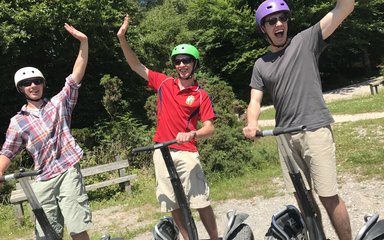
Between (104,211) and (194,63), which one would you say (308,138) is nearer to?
(194,63)

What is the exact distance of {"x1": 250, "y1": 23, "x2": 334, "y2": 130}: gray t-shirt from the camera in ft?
10.5

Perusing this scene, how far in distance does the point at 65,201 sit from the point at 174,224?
3.58ft

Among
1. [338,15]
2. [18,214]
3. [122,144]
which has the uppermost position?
[338,15]

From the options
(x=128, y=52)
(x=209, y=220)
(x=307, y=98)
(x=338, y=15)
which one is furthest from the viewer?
(x=128, y=52)

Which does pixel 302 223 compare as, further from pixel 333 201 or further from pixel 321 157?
pixel 321 157

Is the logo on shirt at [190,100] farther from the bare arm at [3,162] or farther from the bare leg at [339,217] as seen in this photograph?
the bare arm at [3,162]

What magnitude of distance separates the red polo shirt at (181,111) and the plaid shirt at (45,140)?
2.77ft

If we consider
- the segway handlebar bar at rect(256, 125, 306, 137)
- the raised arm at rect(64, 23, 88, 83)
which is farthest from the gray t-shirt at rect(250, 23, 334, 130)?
the raised arm at rect(64, 23, 88, 83)

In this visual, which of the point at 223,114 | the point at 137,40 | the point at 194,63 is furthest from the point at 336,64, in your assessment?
the point at 194,63

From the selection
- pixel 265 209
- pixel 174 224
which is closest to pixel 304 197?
pixel 174 224

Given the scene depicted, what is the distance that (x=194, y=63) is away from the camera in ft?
12.6

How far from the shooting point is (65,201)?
344 cm

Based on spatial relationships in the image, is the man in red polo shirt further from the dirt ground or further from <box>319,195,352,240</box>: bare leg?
the dirt ground

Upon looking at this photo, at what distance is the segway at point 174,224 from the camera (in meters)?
3.49
